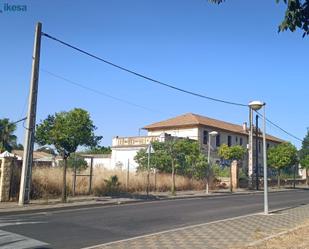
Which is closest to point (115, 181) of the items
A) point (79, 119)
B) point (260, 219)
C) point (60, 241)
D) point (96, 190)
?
point (96, 190)

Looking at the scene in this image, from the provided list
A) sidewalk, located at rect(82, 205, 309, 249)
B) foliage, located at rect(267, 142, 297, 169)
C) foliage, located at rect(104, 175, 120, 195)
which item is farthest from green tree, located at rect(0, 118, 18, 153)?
sidewalk, located at rect(82, 205, 309, 249)

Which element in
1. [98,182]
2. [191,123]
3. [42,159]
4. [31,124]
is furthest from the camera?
[191,123]

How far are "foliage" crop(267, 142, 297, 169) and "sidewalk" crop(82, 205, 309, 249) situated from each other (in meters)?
34.3

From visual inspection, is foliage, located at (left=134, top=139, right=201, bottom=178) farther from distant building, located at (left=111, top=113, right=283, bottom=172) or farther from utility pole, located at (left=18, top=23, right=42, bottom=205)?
utility pole, located at (left=18, top=23, right=42, bottom=205)

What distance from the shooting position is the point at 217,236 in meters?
11.4

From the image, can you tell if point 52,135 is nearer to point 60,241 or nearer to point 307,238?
point 60,241

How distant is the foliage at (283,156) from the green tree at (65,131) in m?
30.1

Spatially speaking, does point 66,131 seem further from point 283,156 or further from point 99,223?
point 283,156

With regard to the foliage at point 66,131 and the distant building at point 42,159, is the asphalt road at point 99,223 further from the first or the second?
the distant building at point 42,159

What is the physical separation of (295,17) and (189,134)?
52651 mm

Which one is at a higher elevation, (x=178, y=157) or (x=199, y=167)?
(x=178, y=157)

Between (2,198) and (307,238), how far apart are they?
1465 cm

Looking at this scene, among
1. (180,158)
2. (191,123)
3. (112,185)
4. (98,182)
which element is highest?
(191,123)

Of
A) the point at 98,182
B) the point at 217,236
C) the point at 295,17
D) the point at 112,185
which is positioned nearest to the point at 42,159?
the point at 112,185
